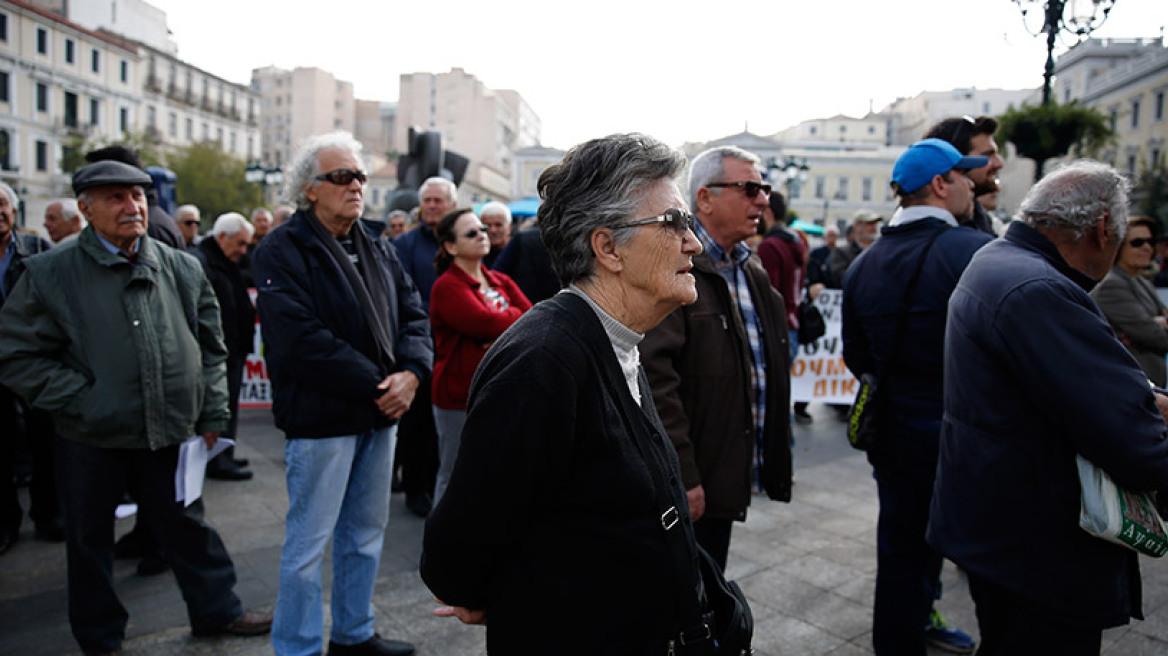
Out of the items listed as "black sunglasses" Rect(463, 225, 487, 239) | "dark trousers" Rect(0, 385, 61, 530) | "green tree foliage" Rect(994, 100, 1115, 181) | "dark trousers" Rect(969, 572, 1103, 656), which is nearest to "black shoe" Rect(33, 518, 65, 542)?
"dark trousers" Rect(0, 385, 61, 530)

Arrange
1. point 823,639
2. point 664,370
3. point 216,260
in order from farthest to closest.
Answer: point 216,260
point 823,639
point 664,370

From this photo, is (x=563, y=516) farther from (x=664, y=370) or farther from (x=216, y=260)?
(x=216, y=260)

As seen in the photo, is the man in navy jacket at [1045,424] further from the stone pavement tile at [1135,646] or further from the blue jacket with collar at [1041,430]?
the stone pavement tile at [1135,646]

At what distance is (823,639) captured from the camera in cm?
381

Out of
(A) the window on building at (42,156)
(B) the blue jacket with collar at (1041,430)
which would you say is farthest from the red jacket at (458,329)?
(A) the window on building at (42,156)

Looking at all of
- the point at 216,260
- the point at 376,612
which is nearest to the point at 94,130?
the point at 216,260

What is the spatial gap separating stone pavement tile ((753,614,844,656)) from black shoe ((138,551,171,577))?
11.2 ft

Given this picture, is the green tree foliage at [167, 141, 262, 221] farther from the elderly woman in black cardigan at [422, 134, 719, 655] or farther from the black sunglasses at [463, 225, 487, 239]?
the elderly woman in black cardigan at [422, 134, 719, 655]

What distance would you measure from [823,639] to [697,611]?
2.43 metres

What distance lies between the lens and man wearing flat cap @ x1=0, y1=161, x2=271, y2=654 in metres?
3.43

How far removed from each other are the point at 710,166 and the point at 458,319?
183 cm

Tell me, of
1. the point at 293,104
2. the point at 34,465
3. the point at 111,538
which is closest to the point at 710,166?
the point at 111,538

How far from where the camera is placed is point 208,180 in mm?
54562

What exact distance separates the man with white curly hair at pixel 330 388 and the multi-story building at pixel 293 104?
377 feet
